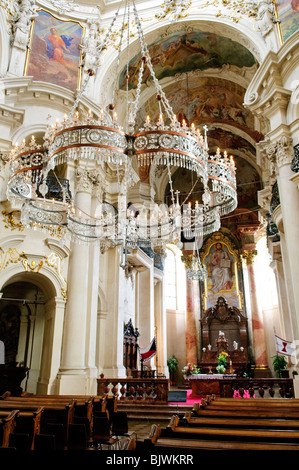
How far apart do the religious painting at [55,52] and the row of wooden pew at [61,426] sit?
28.4 ft

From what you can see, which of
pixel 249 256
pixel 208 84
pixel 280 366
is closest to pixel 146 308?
pixel 280 366

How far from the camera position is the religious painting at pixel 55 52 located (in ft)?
34.1

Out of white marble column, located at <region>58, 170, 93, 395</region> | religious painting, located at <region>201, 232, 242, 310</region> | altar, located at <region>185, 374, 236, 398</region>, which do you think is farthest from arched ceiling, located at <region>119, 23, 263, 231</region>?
altar, located at <region>185, 374, 236, 398</region>

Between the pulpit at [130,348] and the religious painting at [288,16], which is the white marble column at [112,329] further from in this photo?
the religious painting at [288,16]

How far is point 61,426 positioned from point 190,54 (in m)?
12.1

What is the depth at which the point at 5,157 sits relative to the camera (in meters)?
8.87

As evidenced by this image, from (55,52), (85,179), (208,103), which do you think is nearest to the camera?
(85,179)

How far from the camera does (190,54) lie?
12.5 meters

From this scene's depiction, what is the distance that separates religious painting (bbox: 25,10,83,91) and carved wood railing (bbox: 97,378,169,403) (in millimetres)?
8195

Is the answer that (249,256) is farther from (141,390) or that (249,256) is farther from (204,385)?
(141,390)

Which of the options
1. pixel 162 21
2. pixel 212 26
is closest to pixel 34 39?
pixel 162 21
